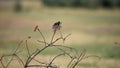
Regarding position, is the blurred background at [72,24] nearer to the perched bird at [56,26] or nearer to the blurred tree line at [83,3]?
the blurred tree line at [83,3]

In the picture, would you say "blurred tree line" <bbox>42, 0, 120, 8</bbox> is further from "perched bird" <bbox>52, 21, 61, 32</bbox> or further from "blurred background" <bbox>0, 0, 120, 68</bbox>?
"perched bird" <bbox>52, 21, 61, 32</bbox>

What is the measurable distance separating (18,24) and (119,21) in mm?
3187

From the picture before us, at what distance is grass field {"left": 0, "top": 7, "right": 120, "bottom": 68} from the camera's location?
354 inches

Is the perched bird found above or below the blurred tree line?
above

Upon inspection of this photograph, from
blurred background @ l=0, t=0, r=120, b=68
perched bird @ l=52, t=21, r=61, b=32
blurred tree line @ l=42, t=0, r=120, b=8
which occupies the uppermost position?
perched bird @ l=52, t=21, r=61, b=32

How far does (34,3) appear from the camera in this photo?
2466 centimetres

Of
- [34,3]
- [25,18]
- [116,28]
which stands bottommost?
[34,3]

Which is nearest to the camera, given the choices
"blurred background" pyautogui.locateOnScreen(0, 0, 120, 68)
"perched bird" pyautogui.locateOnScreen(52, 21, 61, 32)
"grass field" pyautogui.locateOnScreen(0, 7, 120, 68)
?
"perched bird" pyautogui.locateOnScreen(52, 21, 61, 32)

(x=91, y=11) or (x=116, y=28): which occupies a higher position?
(x=116, y=28)

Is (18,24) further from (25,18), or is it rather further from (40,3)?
(40,3)

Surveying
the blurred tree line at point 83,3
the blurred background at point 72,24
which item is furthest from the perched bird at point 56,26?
the blurred tree line at point 83,3

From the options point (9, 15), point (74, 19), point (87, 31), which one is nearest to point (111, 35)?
point (87, 31)

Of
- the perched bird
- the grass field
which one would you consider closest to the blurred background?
the grass field

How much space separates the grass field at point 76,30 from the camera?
8.98 m
